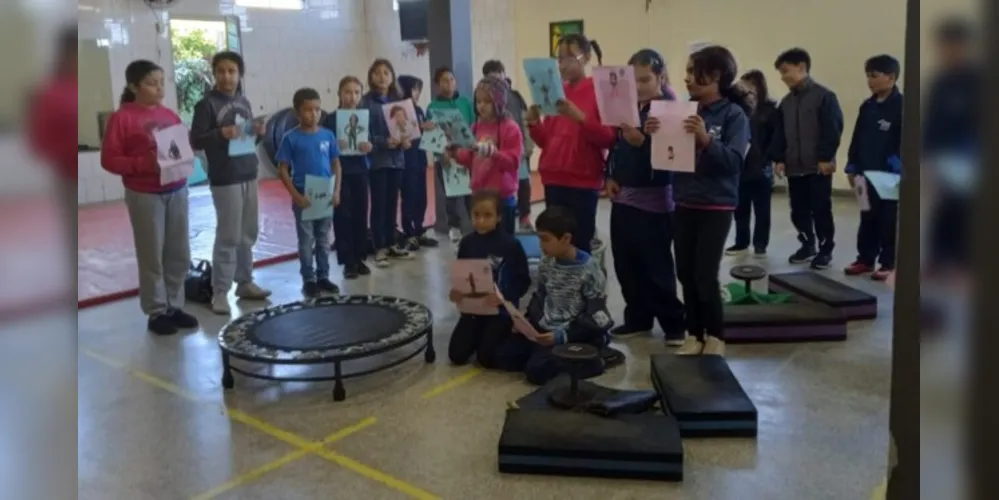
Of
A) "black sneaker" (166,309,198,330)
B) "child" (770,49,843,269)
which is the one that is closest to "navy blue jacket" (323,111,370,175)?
"black sneaker" (166,309,198,330)

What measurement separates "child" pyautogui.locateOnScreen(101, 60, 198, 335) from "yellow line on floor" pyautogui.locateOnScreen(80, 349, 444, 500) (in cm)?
53

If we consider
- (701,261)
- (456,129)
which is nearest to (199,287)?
(456,129)

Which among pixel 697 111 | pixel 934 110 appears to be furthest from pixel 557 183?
pixel 934 110

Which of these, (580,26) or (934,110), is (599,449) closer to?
(934,110)

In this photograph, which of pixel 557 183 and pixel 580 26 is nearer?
pixel 557 183

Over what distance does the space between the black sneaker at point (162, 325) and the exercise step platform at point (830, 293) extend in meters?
3.81

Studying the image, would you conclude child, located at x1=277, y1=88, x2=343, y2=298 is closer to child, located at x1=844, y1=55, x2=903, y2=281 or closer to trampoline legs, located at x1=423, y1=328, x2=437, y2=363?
trampoline legs, located at x1=423, y1=328, x2=437, y2=363

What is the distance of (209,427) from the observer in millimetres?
3633

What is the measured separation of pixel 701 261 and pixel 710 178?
409 millimetres

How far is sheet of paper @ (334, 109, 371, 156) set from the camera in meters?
5.95

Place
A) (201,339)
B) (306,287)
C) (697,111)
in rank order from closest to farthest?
(697,111), (201,339), (306,287)

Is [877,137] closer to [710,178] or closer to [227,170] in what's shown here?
[710,178]

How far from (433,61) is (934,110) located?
7.27m

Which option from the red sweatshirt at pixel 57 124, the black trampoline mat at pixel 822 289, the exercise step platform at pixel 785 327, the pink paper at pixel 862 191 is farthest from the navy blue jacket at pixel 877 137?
the red sweatshirt at pixel 57 124
